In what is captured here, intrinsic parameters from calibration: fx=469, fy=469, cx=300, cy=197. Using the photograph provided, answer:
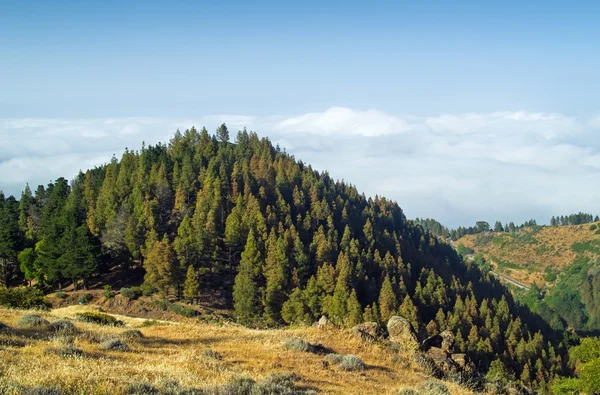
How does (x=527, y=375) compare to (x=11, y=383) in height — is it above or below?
below

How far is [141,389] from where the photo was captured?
11.5 meters

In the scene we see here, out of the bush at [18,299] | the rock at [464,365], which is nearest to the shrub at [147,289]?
the bush at [18,299]

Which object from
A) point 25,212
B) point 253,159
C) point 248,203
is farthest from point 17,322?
point 253,159

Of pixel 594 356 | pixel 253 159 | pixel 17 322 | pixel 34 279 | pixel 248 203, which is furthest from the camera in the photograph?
pixel 253 159

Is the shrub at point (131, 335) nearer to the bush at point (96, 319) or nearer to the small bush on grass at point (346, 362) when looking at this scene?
the bush at point (96, 319)

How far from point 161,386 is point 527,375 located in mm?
81121

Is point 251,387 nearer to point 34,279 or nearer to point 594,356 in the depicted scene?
point 594,356

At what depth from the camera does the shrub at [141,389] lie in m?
11.3

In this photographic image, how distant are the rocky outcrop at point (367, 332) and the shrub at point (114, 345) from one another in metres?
11.5

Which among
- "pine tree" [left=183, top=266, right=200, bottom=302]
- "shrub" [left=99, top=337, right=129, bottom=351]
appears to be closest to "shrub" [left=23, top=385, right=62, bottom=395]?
"shrub" [left=99, top=337, right=129, bottom=351]

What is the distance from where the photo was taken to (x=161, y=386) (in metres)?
12.1

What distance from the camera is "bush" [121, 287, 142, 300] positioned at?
69.6 m

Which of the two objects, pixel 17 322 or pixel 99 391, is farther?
pixel 17 322

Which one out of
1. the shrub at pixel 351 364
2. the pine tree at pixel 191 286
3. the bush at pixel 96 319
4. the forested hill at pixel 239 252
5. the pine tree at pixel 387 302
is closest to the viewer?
the shrub at pixel 351 364
